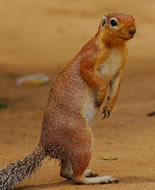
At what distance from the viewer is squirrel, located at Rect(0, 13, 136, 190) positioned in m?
5.71

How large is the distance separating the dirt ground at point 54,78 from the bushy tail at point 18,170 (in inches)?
9.1

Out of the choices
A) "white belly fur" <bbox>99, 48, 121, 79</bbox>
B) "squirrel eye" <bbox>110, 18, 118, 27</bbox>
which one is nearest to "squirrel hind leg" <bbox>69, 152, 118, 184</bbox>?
"white belly fur" <bbox>99, 48, 121, 79</bbox>

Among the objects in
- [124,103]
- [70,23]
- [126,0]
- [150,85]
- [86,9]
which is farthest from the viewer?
[126,0]

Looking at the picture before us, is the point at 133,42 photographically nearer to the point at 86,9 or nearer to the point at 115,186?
the point at 86,9

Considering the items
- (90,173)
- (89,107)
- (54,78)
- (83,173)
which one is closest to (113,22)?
(89,107)

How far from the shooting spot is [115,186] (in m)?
5.66

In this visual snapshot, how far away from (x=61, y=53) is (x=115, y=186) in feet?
37.8

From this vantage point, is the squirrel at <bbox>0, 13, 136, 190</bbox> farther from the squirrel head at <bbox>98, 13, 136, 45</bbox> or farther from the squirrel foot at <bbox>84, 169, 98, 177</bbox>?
the squirrel foot at <bbox>84, 169, 98, 177</bbox>

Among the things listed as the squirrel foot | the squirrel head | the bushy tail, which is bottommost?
the squirrel foot

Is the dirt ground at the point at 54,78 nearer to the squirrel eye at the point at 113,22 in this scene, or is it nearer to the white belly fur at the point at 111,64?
the white belly fur at the point at 111,64

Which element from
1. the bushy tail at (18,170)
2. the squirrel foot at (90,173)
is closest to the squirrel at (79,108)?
the bushy tail at (18,170)

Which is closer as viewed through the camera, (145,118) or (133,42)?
(145,118)

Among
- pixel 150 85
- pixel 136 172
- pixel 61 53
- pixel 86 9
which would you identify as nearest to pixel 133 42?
pixel 61 53

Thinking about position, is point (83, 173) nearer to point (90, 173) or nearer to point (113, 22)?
point (90, 173)
